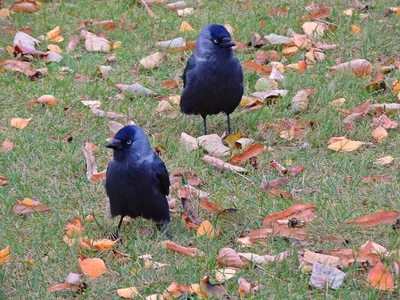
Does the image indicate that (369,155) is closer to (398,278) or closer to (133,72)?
(398,278)

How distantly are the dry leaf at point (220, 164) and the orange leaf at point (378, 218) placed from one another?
1077 millimetres

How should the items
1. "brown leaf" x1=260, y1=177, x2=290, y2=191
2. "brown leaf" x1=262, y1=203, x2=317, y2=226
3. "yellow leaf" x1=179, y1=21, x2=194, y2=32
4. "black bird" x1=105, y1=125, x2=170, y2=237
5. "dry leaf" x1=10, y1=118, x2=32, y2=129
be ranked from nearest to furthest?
"black bird" x1=105, y1=125, x2=170, y2=237 < "brown leaf" x1=262, y1=203, x2=317, y2=226 < "brown leaf" x1=260, y1=177, x2=290, y2=191 < "dry leaf" x1=10, y1=118, x2=32, y2=129 < "yellow leaf" x1=179, y1=21, x2=194, y2=32

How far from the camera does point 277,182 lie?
522 cm

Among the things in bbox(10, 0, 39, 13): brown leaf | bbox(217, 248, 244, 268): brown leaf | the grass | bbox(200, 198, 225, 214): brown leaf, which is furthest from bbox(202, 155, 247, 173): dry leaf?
bbox(10, 0, 39, 13): brown leaf

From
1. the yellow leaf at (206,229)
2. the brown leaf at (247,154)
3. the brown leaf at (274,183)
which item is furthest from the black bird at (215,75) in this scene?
the yellow leaf at (206,229)

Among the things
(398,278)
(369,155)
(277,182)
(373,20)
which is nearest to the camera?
(398,278)

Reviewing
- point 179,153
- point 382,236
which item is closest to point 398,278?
point 382,236

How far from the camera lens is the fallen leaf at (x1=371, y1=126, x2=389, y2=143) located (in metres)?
5.78

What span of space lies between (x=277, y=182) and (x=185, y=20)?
326 centimetres

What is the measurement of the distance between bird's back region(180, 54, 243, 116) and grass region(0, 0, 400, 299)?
0.98 ft

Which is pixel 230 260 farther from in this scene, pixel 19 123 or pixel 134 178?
pixel 19 123

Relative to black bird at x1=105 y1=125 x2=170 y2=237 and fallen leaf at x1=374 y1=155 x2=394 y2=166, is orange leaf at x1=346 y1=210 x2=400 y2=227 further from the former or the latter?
black bird at x1=105 y1=125 x2=170 y2=237

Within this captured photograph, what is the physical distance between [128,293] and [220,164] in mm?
1746

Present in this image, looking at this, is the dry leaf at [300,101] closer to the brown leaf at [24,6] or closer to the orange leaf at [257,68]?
the orange leaf at [257,68]
